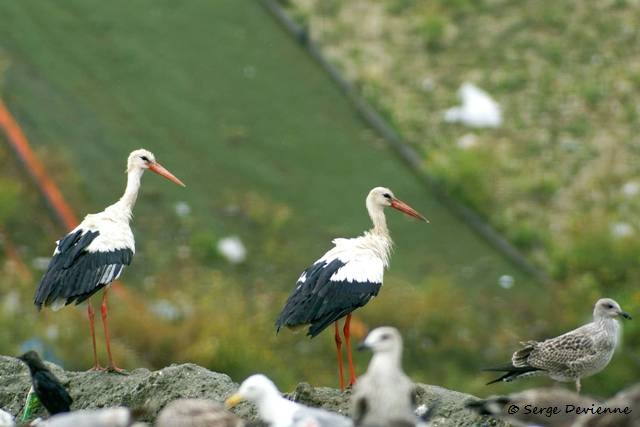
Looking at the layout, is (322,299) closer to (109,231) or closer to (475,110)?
(109,231)

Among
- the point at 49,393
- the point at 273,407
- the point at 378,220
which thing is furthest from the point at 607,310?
the point at 49,393

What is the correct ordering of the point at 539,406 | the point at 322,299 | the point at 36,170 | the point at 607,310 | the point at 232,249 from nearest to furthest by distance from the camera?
the point at 539,406 → the point at 322,299 → the point at 607,310 → the point at 36,170 → the point at 232,249

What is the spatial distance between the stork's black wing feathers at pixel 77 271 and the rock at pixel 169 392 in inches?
26.7

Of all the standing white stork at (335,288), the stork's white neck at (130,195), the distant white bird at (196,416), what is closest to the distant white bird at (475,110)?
the stork's white neck at (130,195)

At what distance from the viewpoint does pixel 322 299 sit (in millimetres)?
11445

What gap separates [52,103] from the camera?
22.4 meters

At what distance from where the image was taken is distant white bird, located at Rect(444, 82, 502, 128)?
1021 inches

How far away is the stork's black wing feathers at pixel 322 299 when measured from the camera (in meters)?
11.4

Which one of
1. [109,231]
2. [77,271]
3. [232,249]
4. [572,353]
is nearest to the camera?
[572,353]

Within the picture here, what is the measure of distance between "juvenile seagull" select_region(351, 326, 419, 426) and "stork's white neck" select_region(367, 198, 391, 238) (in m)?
3.43

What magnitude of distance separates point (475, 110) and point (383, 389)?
17756mm

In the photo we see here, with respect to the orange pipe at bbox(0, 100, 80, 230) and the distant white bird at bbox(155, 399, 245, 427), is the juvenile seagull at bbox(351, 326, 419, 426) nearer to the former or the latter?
the distant white bird at bbox(155, 399, 245, 427)

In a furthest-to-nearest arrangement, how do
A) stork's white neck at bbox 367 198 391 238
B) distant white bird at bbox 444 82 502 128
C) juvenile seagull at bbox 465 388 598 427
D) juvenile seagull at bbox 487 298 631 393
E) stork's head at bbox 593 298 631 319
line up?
1. distant white bird at bbox 444 82 502 128
2. stork's white neck at bbox 367 198 391 238
3. stork's head at bbox 593 298 631 319
4. juvenile seagull at bbox 487 298 631 393
5. juvenile seagull at bbox 465 388 598 427

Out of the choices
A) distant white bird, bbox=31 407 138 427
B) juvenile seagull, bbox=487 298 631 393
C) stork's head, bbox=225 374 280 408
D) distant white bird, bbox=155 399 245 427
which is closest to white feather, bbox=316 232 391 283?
juvenile seagull, bbox=487 298 631 393
